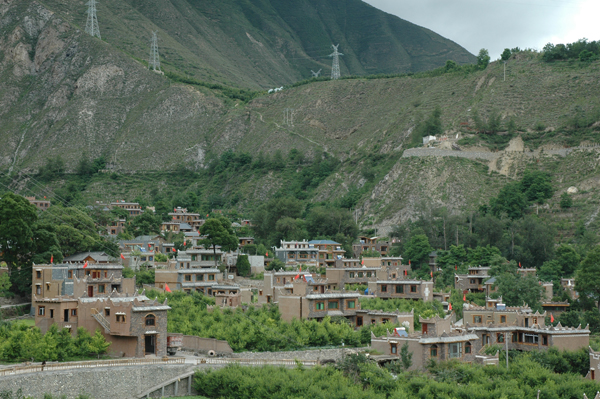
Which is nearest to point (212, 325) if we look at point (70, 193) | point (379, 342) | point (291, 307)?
point (291, 307)

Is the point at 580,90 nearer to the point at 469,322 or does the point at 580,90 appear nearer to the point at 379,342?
the point at 469,322

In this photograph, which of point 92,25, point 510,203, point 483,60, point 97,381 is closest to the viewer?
point 97,381

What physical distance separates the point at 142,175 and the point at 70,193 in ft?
48.8

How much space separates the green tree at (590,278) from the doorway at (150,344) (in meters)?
36.4

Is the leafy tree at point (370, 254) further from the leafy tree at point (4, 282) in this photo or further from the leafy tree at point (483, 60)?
the leafy tree at point (483, 60)

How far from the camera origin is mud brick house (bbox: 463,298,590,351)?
47906 mm

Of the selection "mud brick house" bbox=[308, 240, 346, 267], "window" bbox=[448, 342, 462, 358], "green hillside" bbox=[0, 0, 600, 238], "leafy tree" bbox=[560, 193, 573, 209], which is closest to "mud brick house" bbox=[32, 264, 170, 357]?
"window" bbox=[448, 342, 462, 358]

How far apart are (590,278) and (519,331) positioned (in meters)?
17.0

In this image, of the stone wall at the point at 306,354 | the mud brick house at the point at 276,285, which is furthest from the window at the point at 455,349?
the mud brick house at the point at 276,285

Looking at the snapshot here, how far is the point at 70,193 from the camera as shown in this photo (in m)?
117

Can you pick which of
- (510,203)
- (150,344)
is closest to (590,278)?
(510,203)

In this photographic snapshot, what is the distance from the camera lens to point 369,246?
87.8 meters

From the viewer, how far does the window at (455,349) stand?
44.6 m

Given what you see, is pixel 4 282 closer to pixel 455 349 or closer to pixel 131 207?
pixel 455 349
